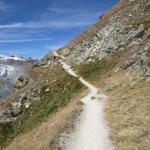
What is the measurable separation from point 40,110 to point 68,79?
11.2 m

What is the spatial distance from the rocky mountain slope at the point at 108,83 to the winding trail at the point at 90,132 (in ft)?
3.03

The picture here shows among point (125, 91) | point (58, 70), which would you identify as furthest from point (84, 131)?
point (58, 70)

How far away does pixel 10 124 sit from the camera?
225ft

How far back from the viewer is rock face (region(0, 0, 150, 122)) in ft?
207

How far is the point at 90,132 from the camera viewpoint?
30.6m

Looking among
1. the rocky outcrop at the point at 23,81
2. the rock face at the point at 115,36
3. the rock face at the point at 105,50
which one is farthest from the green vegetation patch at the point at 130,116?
the rocky outcrop at the point at 23,81

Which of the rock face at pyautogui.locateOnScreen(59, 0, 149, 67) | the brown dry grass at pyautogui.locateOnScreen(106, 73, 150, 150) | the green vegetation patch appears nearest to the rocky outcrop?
the rock face at pyautogui.locateOnScreen(59, 0, 149, 67)

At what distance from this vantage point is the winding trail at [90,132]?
88.6ft

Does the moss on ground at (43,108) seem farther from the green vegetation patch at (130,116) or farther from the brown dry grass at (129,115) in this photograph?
the green vegetation patch at (130,116)

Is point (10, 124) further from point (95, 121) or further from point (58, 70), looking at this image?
point (95, 121)

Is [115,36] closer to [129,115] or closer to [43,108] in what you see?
[43,108]

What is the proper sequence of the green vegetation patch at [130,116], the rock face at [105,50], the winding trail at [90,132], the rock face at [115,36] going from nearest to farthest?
the green vegetation patch at [130,116]
the winding trail at [90,132]
the rock face at [105,50]
the rock face at [115,36]

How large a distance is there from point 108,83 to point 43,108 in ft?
53.7

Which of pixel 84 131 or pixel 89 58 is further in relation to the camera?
pixel 89 58
